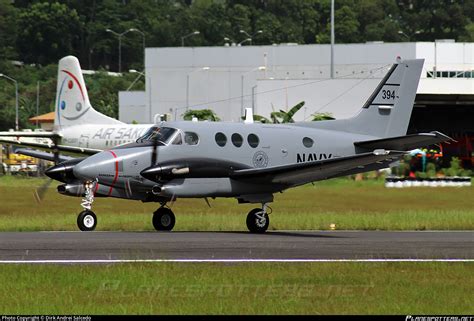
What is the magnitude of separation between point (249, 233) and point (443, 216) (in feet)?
28.0

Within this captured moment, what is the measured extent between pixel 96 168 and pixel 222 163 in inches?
137

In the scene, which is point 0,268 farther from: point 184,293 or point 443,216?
point 443,216

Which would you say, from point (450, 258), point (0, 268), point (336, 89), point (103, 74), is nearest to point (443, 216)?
point (450, 258)

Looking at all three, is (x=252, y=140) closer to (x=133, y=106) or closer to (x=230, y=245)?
(x=230, y=245)

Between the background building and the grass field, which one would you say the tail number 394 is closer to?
the grass field

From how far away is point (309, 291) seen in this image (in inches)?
726

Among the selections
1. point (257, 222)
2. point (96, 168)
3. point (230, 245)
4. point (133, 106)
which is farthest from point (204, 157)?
point (133, 106)

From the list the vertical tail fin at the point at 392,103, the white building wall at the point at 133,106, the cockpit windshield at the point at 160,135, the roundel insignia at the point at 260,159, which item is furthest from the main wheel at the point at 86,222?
the white building wall at the point at 133,106

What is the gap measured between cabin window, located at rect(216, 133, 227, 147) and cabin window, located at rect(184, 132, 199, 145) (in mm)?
686

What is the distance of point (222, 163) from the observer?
3150 centimetres

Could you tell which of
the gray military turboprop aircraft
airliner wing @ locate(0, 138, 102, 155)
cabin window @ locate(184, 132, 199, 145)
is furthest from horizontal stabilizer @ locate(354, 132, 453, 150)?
airliner wing @ locate(0, 138, 102, 155)

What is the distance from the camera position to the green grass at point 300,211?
34438mm

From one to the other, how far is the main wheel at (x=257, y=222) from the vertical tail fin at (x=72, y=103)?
33640 mm

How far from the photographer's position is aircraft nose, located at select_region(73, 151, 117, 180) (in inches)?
1179
